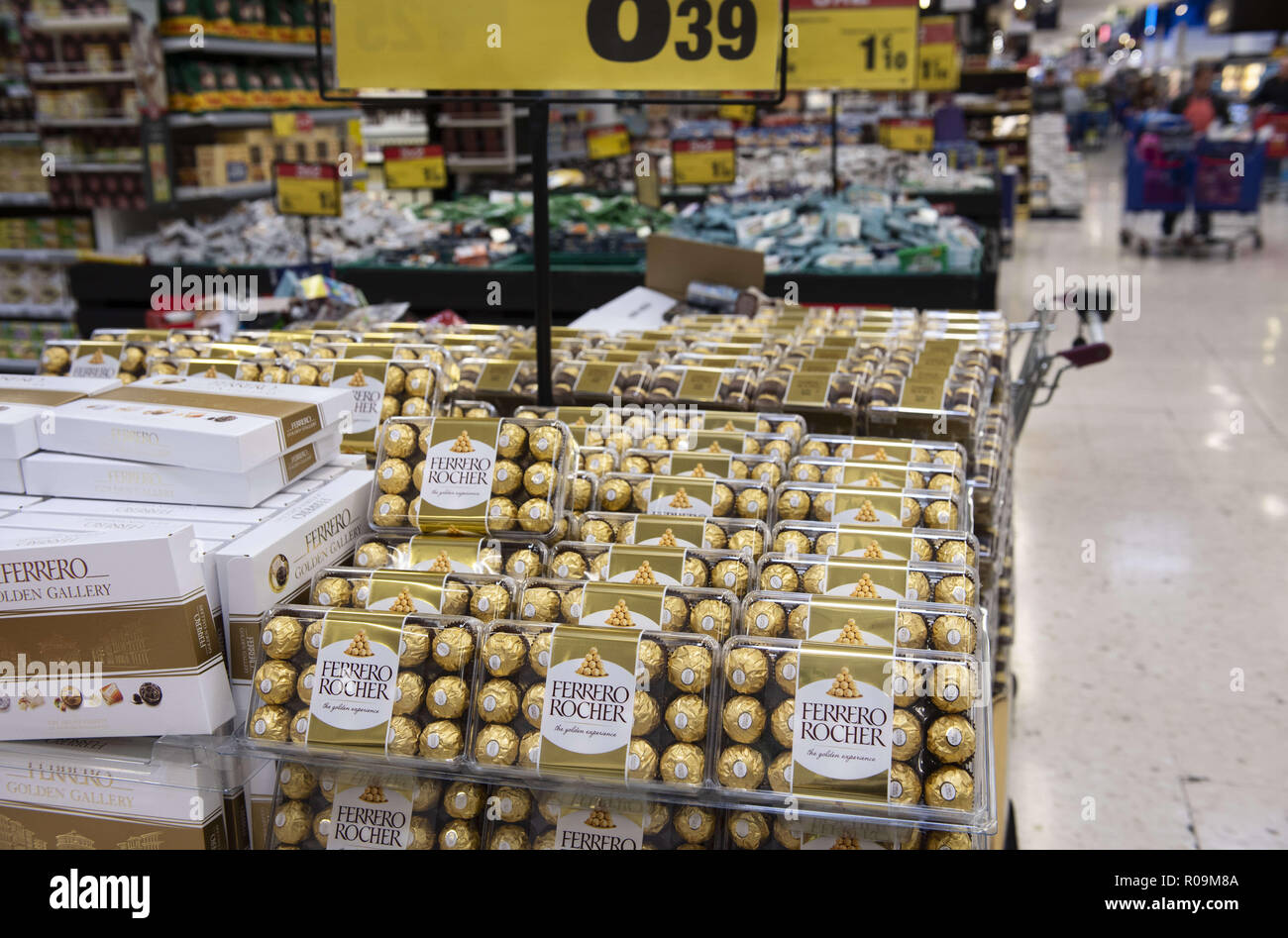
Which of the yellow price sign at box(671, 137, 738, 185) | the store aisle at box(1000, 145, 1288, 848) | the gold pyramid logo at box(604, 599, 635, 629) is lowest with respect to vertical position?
the store aisle at box(1000, 145, 1288, 848)

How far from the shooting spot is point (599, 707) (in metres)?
A: 1.27

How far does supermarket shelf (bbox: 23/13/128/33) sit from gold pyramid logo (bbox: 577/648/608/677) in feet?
18.9

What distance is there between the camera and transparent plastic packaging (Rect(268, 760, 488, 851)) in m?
1.33

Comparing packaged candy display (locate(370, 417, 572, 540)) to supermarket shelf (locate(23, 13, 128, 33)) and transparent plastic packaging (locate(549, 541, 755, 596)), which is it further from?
supermarket shelf (locate(23, 13, 128, 33))

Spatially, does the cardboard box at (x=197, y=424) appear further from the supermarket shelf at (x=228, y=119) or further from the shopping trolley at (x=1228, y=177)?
the shopping trolley at (x=1228, y=177)

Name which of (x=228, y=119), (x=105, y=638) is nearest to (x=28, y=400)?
(x=105, y=638)

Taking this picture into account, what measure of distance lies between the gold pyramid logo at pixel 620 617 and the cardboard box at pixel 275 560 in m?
0.46

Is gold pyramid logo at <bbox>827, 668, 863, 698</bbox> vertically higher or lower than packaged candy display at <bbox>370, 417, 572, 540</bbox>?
lower

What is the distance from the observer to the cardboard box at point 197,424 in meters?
1.60

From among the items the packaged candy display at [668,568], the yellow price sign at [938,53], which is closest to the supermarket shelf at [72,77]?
the yellow price sign at [938,53]

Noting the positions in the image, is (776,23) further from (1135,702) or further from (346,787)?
(1135,702)

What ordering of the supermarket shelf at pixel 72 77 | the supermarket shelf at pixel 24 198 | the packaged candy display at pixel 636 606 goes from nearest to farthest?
the packaged candy display at pixel 636 606 < the supermarket shelf at pixel 72 77 < the supermarket shelf at pixel 24 198

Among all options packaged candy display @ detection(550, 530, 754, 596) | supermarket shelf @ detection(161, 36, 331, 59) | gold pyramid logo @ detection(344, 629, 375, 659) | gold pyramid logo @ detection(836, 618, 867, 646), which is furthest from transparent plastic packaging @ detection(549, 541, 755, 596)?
supermarket shelf @ detection(161, 36, 331, 59)

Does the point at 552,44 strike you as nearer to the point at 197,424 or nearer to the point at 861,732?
the point at 197,424
